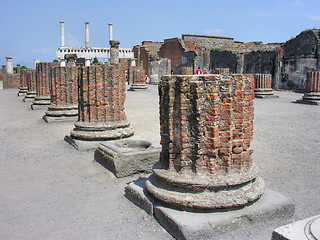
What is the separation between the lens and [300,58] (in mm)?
18031

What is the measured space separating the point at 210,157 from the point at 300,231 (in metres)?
1.18

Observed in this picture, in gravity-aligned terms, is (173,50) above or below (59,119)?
above

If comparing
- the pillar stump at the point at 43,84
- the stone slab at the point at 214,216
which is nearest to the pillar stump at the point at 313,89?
the pillar stump at the point at 43,84

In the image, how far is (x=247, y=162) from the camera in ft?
10.9

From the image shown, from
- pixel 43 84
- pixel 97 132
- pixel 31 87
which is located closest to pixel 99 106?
pixel 97 132

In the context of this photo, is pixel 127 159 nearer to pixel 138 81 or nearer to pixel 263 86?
pixel 263 86

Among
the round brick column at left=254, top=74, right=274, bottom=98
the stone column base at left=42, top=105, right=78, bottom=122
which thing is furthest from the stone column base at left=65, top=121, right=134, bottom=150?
the round brick column at left=254, top=74, right=274, bottom=98

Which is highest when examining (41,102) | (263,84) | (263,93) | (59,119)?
(263,84)

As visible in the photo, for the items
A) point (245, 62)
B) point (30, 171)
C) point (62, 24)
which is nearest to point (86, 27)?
point (62, 24)

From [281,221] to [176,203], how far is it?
1.09 metres

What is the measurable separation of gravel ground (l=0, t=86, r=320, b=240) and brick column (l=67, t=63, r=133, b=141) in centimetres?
49

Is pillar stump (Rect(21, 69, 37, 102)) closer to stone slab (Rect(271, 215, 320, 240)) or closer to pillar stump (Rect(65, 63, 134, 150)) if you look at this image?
pillar stump (Rect(65, 63, 134, 150))

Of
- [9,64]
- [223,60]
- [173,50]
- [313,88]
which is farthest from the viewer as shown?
[173,50]

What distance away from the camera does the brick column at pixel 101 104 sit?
6.12 m
